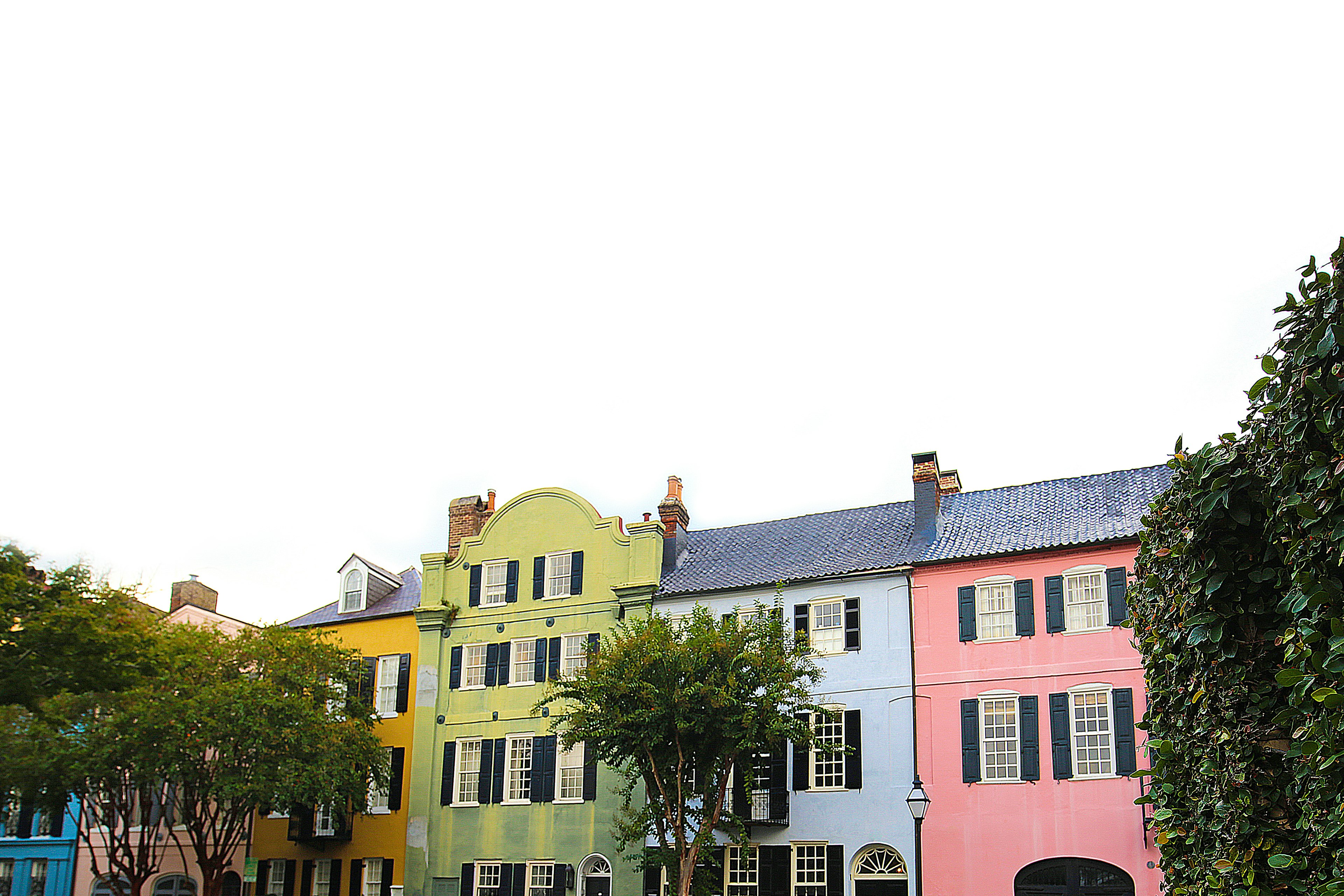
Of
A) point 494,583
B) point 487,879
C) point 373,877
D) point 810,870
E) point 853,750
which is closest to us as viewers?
point 810,870

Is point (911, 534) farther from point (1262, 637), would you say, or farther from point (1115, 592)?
point (1262, 637)

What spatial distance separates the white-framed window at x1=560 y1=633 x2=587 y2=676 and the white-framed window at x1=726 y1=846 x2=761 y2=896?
748 centimetres

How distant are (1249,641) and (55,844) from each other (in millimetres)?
47164

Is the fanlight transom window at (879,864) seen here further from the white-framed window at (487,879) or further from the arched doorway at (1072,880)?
the white-framed window at (487,879)

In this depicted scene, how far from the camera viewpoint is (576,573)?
37.7m

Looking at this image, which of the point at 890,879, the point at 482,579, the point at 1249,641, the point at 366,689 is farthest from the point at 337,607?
the point at 1249,641

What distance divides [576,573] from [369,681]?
8.40 meters

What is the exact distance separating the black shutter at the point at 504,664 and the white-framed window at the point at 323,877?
26.9ft

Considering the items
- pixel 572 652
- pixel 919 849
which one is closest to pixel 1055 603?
pixel 919 849

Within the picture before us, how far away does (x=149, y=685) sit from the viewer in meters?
34.9

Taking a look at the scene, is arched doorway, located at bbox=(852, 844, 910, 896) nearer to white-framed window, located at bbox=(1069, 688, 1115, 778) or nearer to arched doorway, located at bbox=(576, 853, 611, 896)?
white-framed window, located at bbox=(1069, 688, 1115, 778)

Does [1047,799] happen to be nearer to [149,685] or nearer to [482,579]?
[482,579]

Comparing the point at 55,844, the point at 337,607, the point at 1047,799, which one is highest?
the point at 337,607

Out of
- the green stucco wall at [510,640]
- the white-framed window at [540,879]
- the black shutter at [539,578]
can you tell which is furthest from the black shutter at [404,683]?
the white-framed window at [540,879]
